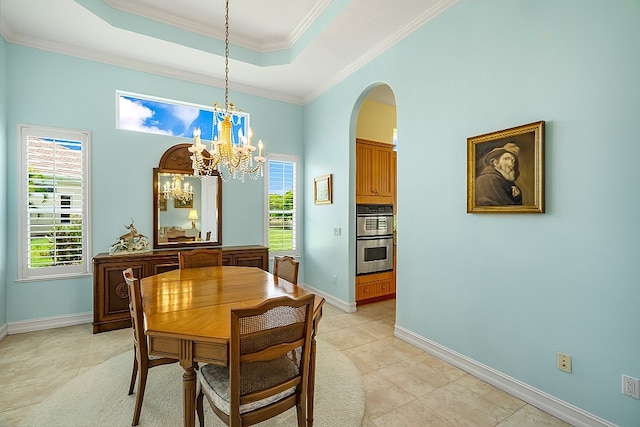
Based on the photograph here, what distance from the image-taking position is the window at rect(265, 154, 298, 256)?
16.0 ft

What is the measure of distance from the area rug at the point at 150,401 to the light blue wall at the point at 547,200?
113 centimetres

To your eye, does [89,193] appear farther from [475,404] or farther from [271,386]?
[475,404]

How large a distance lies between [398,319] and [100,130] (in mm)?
4291

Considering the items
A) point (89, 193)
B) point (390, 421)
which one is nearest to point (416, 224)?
point (390, 421)

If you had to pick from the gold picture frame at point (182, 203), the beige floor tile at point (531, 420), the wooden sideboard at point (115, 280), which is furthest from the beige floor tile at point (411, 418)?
the gold picture frame at point (182, 203)

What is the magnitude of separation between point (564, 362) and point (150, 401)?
9.46 ft

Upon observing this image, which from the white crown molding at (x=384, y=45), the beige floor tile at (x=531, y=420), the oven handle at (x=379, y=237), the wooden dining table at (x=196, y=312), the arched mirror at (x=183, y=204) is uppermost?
the white crown molding at (x=384, y=45)

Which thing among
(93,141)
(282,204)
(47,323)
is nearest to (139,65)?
(93,141)

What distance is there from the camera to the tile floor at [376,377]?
1.98 m

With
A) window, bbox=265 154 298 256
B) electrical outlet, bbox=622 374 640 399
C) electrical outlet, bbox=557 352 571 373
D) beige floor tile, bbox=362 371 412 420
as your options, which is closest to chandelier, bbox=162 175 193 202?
window, bbox=265 154 298 256

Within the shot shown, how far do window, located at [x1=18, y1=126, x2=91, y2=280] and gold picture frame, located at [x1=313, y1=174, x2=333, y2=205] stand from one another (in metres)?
3.01

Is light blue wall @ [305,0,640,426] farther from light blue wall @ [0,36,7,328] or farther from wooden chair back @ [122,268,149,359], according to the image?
light blue wall @ [0,36,7,328]

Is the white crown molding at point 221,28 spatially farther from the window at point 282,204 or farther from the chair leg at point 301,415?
the chair leg at point 301,415

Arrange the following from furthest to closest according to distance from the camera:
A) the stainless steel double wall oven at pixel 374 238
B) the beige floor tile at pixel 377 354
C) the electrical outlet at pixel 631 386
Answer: the stainless steel double wall oven at pixel 374 238, the beige floor tile at pixel 377 354, the electrical outlet at pixel 631 386
